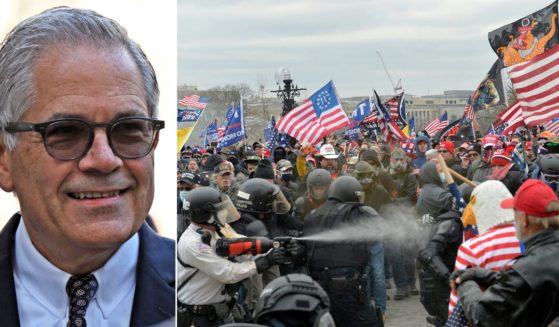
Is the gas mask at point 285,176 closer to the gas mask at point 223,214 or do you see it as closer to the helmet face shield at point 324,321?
the gas mask at point 223,214

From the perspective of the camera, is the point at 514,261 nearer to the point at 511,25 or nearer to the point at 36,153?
the point at 36,153

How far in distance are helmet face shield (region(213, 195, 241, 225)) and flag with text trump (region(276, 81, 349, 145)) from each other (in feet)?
31.8

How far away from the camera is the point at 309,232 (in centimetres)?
736

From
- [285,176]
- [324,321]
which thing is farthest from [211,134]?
[324,321]

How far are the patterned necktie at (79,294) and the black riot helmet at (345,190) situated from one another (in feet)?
18.5

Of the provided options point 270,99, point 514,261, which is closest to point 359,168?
point 514,261

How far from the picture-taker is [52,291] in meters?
1.82

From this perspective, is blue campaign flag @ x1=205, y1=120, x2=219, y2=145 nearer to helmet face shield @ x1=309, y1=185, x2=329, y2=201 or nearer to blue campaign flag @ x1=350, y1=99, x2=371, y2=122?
blue campaign flag @ x1=350, y1=99, x2=371, y2=122

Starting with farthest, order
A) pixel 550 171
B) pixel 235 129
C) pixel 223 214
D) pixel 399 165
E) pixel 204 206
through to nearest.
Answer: pixel 235 129
pixel 399 165
pixel 550 171
pixel 223 214
pixel 204 206

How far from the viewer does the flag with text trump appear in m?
16.6

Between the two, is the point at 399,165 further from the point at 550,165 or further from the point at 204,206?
the point at 204,206

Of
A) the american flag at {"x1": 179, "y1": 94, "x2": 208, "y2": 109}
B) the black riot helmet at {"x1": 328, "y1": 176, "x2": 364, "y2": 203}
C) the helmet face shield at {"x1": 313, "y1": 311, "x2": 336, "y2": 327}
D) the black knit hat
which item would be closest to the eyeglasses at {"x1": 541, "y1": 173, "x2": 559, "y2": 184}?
the black riot helmet at {"x1": 328, "y1": 176, "x2": 364, "y2": 203}

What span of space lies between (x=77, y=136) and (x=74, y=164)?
0.19 ft

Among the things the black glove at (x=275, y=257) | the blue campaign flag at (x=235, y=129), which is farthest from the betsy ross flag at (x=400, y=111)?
the black glove at (x=275, y=257)
